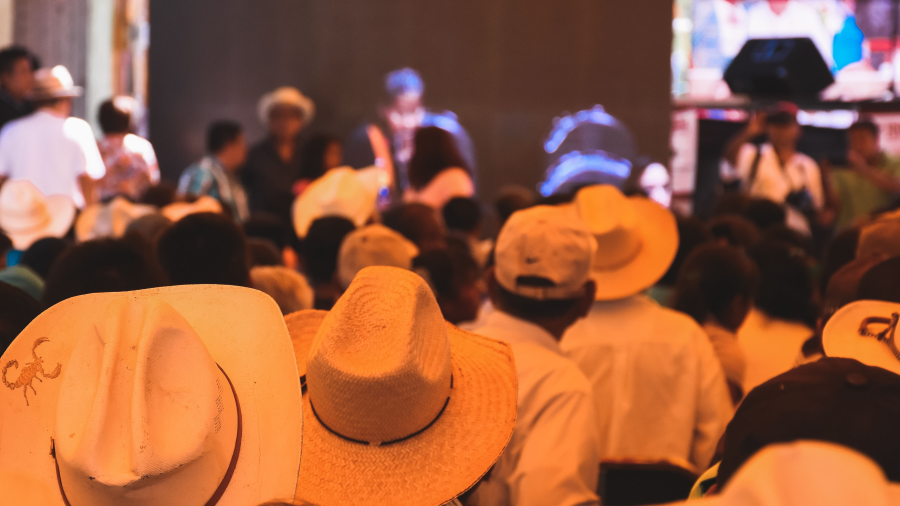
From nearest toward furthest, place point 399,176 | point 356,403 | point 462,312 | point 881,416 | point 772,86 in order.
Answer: point 881,416 → point 356,403 → point 462,312 → point 399,176 → point 772,86

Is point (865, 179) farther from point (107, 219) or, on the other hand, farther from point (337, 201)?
point (107, 219)

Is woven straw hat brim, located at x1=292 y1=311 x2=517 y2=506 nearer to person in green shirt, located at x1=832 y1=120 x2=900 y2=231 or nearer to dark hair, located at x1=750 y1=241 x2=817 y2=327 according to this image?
dark hair, located at x1=750 y1=241 x2=817 y2=327

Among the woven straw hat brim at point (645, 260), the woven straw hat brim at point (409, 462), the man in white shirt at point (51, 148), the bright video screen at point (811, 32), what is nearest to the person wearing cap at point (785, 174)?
the bright video screen at point (811, 32)

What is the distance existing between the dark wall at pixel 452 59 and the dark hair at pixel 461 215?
12.3ft

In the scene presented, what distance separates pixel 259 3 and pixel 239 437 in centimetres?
847

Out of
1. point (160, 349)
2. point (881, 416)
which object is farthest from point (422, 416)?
point (881, 416)

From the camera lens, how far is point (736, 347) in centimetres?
300

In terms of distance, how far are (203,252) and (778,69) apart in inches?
311

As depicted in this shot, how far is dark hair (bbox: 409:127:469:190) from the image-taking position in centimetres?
668

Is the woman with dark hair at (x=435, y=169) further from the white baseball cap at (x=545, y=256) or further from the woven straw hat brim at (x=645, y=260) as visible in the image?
the white baseball cap at (x=545, y=256)

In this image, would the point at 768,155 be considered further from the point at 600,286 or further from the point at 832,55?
the point at 600,286

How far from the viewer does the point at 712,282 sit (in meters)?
3.05

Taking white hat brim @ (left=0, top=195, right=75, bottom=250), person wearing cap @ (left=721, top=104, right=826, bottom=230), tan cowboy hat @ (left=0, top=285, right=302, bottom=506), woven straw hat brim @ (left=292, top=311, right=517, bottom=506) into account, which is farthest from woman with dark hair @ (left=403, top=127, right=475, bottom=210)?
tan cowboy hat @ (left=0, top=285, right=302, bottom=506)

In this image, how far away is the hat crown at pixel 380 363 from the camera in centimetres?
143
